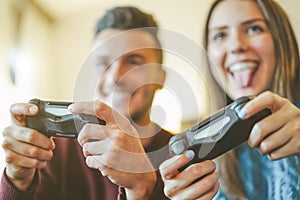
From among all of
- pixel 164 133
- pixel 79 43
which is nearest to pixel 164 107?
pixel 164 133

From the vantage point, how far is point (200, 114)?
0.53 metres

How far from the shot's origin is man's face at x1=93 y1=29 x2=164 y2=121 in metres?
0.53

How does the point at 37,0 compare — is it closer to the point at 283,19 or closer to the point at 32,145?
the point at 32,145

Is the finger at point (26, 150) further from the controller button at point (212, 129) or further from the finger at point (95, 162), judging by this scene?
the controller button at point (212, 129)

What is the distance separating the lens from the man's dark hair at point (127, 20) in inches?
21.7

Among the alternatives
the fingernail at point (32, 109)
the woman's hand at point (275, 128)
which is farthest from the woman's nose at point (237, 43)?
the fingernail at point (32, 109)

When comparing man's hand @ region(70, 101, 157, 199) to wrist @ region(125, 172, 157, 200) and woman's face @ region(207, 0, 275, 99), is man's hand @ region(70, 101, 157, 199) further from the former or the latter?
woman's face @ region(207, 0, 275, 99)

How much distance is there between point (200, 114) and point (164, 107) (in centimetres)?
4

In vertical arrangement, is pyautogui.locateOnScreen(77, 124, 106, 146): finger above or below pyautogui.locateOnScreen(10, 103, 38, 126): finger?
below

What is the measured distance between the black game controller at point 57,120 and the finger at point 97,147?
0.06 feet

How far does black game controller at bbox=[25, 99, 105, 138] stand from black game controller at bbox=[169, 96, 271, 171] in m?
0.09

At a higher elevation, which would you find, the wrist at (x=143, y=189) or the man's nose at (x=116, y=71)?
the man's nose at (x=116, y=71)

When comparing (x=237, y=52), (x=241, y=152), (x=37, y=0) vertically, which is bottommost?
(x=241, y=152)

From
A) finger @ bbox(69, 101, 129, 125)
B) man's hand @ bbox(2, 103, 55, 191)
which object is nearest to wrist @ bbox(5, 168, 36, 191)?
man's hand @ bbox(2, 103, 55, 191)
